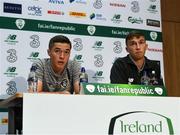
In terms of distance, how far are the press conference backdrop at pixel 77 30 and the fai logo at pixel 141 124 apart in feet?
6.07

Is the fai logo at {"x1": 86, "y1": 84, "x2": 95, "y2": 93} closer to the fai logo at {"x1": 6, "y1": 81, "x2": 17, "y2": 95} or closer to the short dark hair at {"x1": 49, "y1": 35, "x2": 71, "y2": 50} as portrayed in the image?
the fai logo at {"x1": 6, "y1": 81, "x2": 17, "y2": 95}

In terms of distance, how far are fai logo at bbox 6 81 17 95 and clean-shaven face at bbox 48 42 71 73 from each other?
1.78 feet

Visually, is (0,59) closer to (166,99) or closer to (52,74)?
(52,74)

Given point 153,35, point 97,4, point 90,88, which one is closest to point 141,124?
point 90,88

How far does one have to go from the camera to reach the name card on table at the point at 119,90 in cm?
229

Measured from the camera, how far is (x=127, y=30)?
15.1ft

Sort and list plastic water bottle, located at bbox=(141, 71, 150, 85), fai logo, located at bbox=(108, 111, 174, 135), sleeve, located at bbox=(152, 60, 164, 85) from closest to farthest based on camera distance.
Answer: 1. fai logo, located at bbox=(108, 111, 174, 135)
2. plastic water bottle, located at bbox=(141, 71, 150, 85)
3. sleeve, located at bbox=(152, 60, 164, 85)

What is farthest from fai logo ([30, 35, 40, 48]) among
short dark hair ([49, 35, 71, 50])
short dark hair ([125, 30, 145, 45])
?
short dark hair ([125, 30, 145, 45])

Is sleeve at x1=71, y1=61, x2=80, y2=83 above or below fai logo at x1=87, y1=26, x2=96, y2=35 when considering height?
below

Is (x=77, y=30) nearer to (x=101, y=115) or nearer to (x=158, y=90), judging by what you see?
(x=158, y=90)

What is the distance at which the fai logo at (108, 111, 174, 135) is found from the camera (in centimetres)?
227

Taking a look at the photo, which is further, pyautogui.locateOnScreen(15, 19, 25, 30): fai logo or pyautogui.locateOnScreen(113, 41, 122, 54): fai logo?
pyautogui.locateOnScreen(113, 41, 122, 54): fai logo

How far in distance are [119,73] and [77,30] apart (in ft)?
2.40

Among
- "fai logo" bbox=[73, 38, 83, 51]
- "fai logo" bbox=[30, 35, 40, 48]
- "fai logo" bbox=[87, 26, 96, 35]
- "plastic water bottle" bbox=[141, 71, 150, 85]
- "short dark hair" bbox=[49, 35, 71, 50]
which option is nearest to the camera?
"fai logo" bbox=[30, 35, 40, 48]
